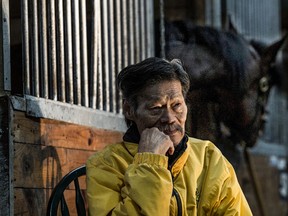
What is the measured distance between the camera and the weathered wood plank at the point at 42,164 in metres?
3.30

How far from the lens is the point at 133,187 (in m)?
2.70

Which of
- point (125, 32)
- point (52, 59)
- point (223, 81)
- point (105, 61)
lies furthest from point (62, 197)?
point (223, 81)

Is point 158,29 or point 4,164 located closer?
point 4,164

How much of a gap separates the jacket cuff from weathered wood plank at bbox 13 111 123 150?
27.4 inches

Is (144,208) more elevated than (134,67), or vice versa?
(134,67)

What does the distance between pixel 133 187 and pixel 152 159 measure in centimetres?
13

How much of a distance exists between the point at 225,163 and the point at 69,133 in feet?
3.50

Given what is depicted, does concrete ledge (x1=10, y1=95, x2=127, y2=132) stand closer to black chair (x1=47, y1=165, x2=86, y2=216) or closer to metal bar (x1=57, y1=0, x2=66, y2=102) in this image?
metal bar (x1=57, y1=0, x2=66, y2=102)

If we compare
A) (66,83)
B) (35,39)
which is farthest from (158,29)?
(35,39)

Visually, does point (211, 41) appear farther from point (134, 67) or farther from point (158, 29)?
point (134, 67)

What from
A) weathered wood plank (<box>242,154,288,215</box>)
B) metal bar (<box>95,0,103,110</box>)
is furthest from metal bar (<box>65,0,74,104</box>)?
weathered wood plank (<box>242,154,288,215</box>)

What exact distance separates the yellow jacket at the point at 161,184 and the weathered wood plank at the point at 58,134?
512 mm

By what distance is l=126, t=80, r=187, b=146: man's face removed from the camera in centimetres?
291

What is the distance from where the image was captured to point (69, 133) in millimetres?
3877
